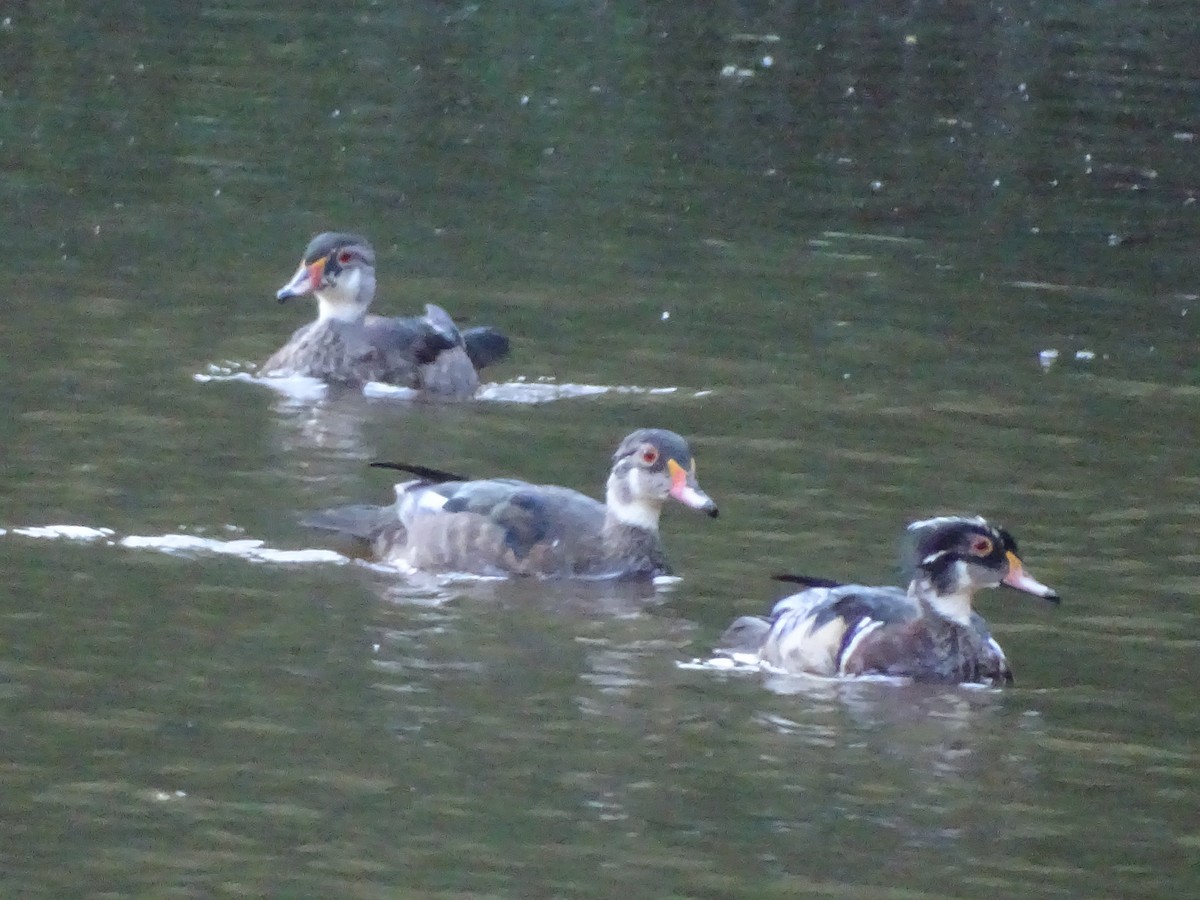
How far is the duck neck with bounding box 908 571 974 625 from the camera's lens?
40.8 ft

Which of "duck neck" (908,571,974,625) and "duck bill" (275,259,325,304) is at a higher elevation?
"duck bill" (275,259,325,304)

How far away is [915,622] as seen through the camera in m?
12.3

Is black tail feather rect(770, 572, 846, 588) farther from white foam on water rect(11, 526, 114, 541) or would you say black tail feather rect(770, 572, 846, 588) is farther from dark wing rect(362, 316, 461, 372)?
dark wing rect(362, 316, 461, 372)

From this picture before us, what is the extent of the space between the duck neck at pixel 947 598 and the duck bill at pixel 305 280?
309 inches

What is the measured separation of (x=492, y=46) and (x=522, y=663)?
79.6ft

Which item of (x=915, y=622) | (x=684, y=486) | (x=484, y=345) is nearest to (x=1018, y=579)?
(x=915, y=622)

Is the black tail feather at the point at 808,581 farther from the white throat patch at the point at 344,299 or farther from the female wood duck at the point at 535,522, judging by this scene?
the white throat patch at the point at 344,299

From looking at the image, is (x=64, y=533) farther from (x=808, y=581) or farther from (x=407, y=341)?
(x=407, y=341)

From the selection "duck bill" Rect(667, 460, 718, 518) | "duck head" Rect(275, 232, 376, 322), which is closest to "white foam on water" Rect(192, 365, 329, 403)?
"duck head" Rect(275, 232, 376, 322)

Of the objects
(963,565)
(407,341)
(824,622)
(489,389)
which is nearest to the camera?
(824,622)

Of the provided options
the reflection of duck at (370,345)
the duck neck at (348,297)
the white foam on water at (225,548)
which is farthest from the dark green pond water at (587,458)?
the duck neck at (348,297)

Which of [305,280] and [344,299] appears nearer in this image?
[305,280]

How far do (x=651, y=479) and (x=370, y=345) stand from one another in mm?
5320

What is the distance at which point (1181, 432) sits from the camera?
685 inches
